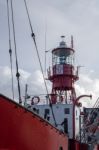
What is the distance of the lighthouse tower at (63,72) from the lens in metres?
36.6

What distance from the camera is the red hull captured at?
731cm

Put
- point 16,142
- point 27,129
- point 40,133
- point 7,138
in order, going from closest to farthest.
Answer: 1. point 7,138
2. point 16,142
3. point 27,129
4. point 40,133

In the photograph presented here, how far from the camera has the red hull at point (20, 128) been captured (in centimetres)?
731

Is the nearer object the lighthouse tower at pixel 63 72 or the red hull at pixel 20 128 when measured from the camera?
the red hull at pixel 20 128

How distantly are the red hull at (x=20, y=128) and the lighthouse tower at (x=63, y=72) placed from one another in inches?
1011

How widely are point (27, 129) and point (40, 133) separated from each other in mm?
1382

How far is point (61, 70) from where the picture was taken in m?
36.8

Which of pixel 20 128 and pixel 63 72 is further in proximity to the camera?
pixel 63 72

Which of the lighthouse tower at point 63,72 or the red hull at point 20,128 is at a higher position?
the lighthouse tower at point 63,72

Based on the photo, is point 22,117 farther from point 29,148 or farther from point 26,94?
point 26,94

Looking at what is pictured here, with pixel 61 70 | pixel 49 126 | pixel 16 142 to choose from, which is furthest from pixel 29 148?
pixel 61 70

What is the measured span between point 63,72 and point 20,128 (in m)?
28.7

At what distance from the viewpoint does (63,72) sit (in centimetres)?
3669

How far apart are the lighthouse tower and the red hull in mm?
25674
